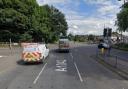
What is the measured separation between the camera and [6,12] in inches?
3162

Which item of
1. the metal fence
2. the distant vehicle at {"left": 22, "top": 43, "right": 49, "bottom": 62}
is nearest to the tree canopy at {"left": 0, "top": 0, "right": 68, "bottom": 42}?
the metal fence

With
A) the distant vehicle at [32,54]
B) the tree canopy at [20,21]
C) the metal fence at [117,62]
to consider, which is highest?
the tree canopy at [20,21]

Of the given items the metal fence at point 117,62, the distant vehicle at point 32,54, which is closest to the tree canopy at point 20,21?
the metal fence at point 117,62

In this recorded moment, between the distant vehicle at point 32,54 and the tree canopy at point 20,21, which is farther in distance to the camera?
the tree canopy at point 20,21

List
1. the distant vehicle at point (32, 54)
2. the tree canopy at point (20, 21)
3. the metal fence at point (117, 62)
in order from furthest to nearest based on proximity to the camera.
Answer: the tree canopy at point (20, 21) < the distant vehicle at point (32, 54) < the metal fence at point (117, 62)

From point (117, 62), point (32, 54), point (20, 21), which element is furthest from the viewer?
point (20, 21)

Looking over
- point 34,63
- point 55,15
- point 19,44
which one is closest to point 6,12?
point 19,44

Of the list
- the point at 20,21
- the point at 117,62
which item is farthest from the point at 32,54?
the point at 20,21

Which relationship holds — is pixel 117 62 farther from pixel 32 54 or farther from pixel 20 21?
pixel 20 21

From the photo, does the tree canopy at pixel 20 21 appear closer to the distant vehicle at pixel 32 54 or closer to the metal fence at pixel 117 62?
the metal fence at pixel 117 62

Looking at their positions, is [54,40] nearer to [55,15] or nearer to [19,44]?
[55,15]

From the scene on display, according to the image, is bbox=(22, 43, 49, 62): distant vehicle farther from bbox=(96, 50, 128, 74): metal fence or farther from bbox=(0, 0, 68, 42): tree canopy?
bbox=(0, 0, 68, 42): tree canopy

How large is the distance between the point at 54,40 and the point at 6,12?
35.6 meters

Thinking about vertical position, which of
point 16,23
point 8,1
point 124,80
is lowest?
point 124,80
